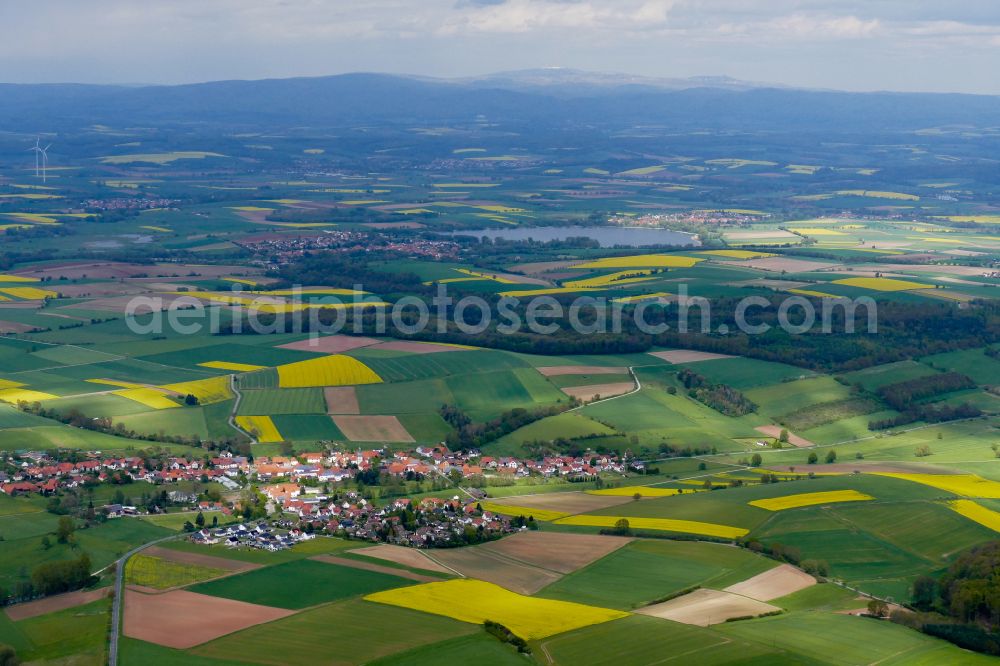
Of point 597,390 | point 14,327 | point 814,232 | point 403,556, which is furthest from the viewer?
point 814,232

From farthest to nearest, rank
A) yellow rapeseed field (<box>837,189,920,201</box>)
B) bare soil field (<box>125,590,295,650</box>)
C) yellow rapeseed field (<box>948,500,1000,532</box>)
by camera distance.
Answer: yellow rapeseed field (<box>837,189,920,201</box>) → yellow rapeseed field (<box>948,500,1000,532</box>) → bare soil field (<box>125,590,295,650</box>)

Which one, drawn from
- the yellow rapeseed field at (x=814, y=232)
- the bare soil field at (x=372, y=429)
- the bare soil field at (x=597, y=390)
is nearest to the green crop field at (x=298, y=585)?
the bare soil field at (x=372, y=429)

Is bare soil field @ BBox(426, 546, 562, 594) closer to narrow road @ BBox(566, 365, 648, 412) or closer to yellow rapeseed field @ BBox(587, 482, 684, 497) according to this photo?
yellow rapeseed field @ BBox(587, 482, 684, 497)

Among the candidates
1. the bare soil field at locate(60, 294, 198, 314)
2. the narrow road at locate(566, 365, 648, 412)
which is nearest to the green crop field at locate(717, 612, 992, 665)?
the narrow road at locate(566, 365, 648, 412)

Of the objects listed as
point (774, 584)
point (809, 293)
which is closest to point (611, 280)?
point (809, 293)

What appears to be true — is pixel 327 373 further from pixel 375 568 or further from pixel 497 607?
pixel 497 607

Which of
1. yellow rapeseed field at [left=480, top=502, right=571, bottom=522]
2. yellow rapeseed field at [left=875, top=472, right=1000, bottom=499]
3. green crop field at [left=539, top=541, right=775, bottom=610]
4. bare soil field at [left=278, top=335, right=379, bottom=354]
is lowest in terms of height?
yellow rapeseed field at [left=480, top=502, right=571, bottom=522]

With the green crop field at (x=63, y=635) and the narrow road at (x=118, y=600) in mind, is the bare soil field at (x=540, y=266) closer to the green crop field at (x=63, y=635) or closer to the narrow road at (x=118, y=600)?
the narrow road at (x=118, y=600)

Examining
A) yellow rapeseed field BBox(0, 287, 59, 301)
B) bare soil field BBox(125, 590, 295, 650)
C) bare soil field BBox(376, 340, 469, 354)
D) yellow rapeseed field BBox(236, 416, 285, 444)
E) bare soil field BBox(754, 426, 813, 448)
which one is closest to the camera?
bare soil field BBox(125, 590, 295, 650)
